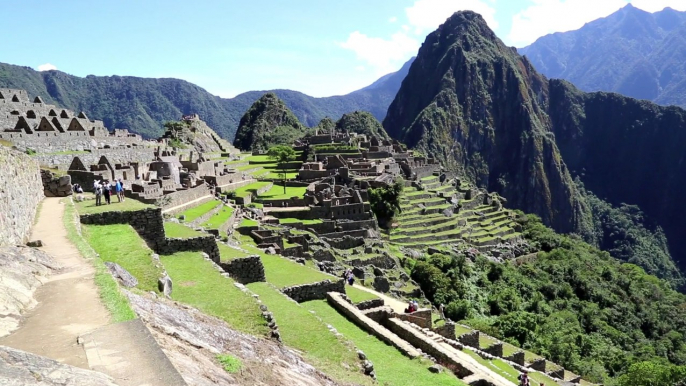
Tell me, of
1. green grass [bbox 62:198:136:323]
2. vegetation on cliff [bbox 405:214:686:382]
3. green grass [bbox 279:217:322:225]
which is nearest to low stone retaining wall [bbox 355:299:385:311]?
green grass [bbox 62:198:136:323]

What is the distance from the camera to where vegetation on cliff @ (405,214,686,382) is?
30.4m

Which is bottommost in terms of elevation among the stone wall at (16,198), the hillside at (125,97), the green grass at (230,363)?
the green grass at (230,363)

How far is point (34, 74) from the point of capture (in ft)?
417

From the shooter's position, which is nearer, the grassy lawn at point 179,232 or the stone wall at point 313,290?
the grassy lawn at point 179,232

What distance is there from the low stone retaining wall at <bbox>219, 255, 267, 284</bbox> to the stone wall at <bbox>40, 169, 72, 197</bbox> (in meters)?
7.65

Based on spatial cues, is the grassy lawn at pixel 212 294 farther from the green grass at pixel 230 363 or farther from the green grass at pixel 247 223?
the green grass at pixel 247 223

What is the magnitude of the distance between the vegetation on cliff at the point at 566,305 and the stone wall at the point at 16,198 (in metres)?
23.7

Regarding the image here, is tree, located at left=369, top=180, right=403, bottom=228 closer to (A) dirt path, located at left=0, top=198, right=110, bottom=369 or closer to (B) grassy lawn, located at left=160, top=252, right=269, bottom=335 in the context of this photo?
Answer: (B) grassy lawn, located at left=160, top=252, right=269, bottom=335

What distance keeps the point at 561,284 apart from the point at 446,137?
138702 mm

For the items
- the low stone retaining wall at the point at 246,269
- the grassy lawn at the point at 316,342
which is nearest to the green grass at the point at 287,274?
the low stone retaining wall at the point at 246,269

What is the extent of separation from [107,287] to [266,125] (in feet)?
404

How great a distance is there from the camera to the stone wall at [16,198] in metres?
8.50

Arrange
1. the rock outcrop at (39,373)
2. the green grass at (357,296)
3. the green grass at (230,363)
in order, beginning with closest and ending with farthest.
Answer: the rock outcrop at (39,373) → the green grass at (230,363) → the green grass at (357,296)

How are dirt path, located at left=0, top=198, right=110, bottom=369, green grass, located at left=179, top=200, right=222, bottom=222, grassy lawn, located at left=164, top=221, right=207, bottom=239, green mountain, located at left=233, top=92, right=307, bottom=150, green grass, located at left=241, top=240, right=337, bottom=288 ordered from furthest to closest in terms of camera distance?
green mountain, located at left=233, top=92, right=307, bottom=150 → green grass, located at left=179, top=200, right=222, bottom=222 → green grass, located at left=241, top=240, right=337, bottom=288 → grassy lawn, located at left=164, top=221, right=207, bottom=239 → dirt path, located at left=0, top=198, right=110, bottom=369
